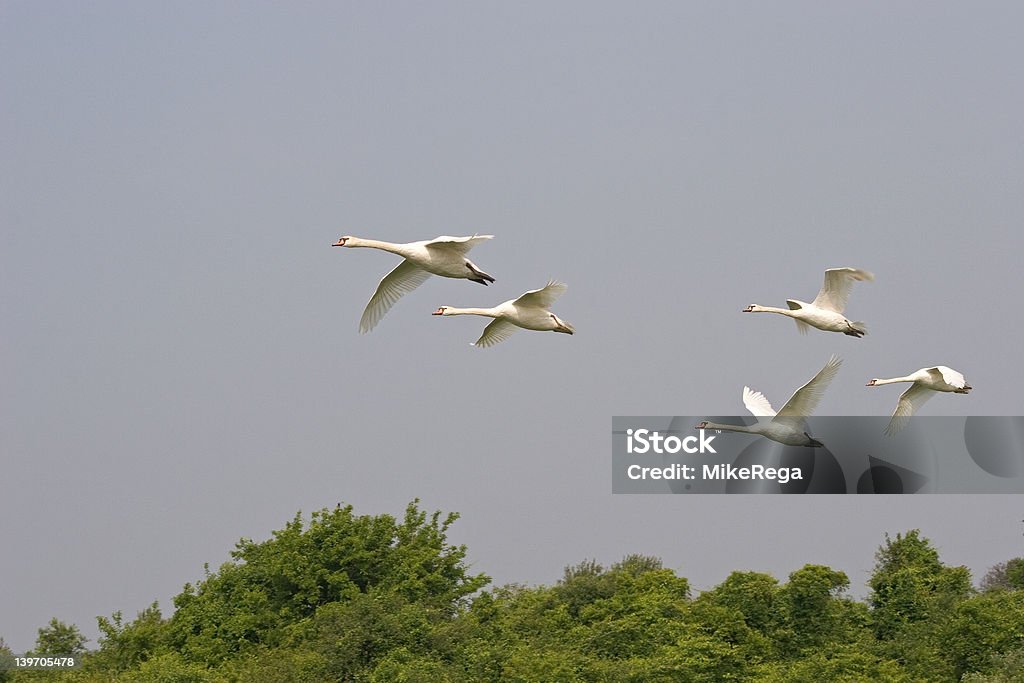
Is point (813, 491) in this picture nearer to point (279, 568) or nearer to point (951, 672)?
point (951, 672)

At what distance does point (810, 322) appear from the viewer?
Result: 23.6 m

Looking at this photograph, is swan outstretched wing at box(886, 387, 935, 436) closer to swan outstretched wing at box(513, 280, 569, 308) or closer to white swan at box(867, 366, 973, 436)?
white swan at box(867, 366, 973, 436)

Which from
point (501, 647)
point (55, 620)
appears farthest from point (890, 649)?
point (55, 620)

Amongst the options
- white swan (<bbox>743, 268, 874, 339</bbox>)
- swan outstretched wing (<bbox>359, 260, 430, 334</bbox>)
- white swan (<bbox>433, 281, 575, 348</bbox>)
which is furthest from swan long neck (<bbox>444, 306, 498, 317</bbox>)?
white swan (<bbox>743, 268, 874, 339</bbox>)

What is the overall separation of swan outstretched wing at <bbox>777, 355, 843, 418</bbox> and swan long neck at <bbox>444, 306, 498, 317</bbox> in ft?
18.2

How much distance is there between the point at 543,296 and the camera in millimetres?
21219

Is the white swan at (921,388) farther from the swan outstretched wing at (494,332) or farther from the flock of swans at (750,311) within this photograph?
the swan outstretched wing at (494,332)

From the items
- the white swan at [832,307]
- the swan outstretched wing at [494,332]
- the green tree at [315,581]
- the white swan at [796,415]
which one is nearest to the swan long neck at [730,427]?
the white swan at [796,415]

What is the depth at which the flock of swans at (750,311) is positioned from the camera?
1984cm

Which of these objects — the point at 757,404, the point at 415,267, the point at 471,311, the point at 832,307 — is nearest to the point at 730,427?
the point at 757,404

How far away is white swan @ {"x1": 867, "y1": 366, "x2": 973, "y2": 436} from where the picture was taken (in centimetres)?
2319

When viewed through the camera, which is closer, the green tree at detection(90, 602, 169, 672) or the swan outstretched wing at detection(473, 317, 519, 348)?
the swan outstretched wing at detection(473, 317, 519, 348)

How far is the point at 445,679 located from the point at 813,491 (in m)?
11.2

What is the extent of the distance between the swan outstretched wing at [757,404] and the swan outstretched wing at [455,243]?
8972 mm
